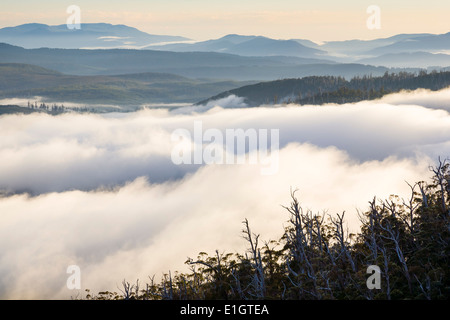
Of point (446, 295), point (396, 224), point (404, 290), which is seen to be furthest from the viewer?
point (396, 224)

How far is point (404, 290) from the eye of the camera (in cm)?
5994

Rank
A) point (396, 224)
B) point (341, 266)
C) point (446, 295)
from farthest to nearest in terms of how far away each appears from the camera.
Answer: point (396, 224) < point (341, 266) < point (446, 295)

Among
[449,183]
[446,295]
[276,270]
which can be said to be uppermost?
[449,183]
